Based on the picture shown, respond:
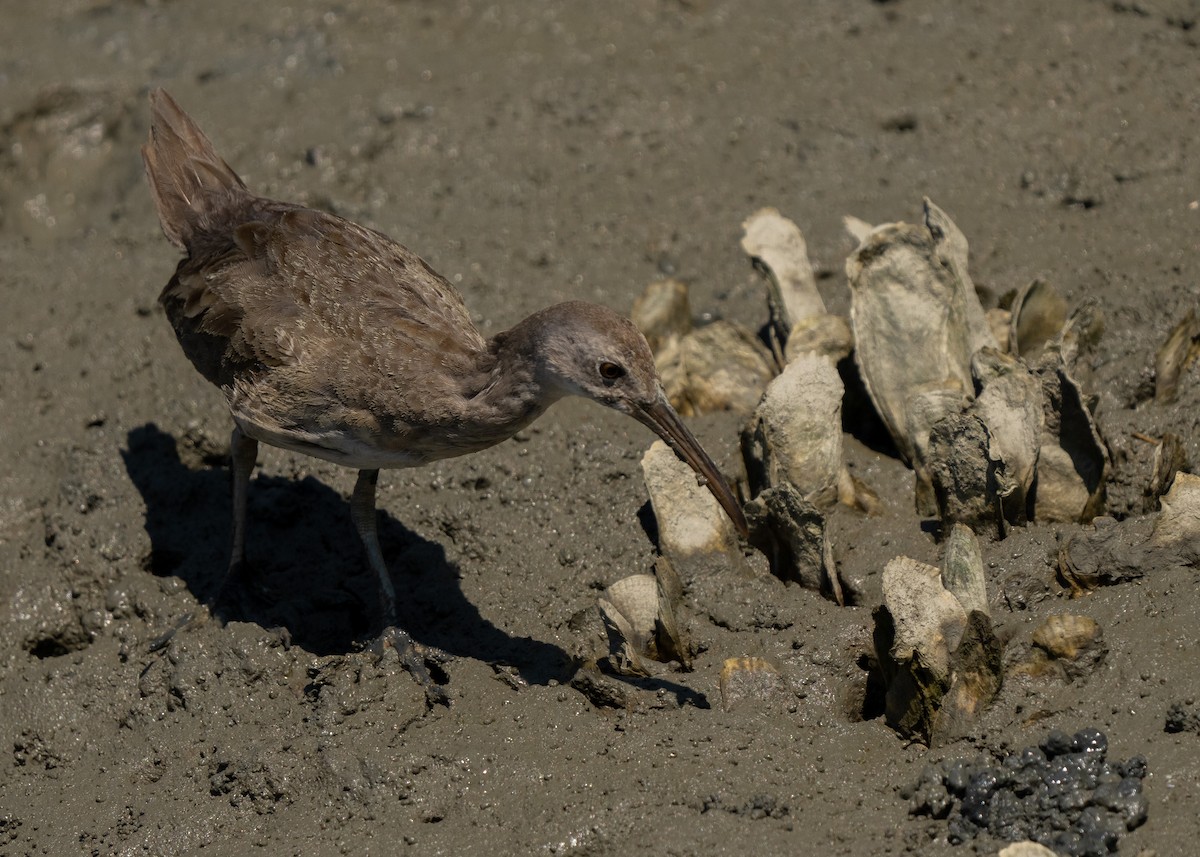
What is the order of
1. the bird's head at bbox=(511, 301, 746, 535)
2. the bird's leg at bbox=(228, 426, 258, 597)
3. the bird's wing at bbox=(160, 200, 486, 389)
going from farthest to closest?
the bird's leg at bbox=(228, 426, 258, 597), the bird's wing at bbox=(160, 200, 486, 389), the bird's head at bbox=(511, 301, 746, 535)

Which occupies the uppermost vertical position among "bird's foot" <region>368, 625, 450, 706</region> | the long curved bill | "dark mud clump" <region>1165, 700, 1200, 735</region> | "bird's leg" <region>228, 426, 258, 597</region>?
the long curved bill

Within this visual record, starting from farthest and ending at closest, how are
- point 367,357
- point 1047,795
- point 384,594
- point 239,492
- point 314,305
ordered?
point 239,492 < point 384,594 < point 314,305 < point 367,357 < point 1047,795

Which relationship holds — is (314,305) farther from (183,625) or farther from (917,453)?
(917,453)

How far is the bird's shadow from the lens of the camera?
584cm

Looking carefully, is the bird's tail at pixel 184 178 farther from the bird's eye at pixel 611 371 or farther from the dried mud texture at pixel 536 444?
the bird's eye at pixel 611 371

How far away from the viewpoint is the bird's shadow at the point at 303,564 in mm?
5836

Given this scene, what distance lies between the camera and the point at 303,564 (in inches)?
252

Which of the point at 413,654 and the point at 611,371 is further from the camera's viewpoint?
the point at 413,654

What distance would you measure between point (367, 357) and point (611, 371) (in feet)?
3.47

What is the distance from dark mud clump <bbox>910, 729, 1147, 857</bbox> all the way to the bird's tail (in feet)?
14.0

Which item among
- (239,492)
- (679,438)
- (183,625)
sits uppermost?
(679,438)

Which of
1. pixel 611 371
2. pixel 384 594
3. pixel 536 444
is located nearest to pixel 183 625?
pixel 384 594

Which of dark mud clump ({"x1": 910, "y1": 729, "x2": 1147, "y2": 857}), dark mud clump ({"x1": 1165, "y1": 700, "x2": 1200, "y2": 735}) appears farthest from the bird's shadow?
dark mud clump ({"x1": 1165, "y1": 700, "x2": 1200, "y2": 735})

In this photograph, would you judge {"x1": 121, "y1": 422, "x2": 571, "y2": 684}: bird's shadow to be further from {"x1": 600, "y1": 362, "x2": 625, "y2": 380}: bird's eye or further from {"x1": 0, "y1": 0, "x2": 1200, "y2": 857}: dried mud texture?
{"x1": 600, "y1": 362, "x2": 625, "y2": 380}: bird's eye
